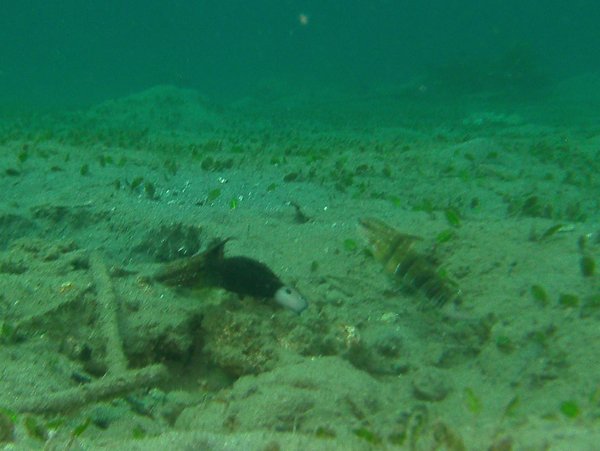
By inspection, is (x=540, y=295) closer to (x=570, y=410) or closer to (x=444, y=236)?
(x=444, y=236)

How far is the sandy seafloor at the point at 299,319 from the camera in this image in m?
2.74

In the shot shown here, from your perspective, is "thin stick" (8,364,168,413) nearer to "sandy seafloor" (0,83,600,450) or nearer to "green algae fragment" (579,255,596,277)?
"sandy seafloor" (0,83,600,450)

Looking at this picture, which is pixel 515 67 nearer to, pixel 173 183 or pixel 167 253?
pixel 173 183

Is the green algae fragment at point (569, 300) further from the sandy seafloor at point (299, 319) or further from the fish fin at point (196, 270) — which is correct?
the fish fin at point (196, 270)

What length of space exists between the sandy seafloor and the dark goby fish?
91 mm

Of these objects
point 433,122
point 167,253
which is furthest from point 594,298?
point 433,122

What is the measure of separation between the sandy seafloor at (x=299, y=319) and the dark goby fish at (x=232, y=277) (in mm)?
91

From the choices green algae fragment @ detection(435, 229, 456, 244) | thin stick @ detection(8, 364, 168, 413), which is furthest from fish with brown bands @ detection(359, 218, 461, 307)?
thin stick @ detection(8, 364, 168, 413)

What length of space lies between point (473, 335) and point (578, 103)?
23.7 m

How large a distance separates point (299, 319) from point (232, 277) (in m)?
0.58

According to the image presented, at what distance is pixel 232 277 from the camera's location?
410cm

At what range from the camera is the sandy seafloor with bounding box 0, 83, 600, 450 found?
9.00 feet

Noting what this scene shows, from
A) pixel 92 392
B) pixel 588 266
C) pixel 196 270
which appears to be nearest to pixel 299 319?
pixel 196 270

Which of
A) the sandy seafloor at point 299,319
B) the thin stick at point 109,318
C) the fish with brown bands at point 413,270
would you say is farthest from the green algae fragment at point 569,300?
the thin stick at point 109,318
